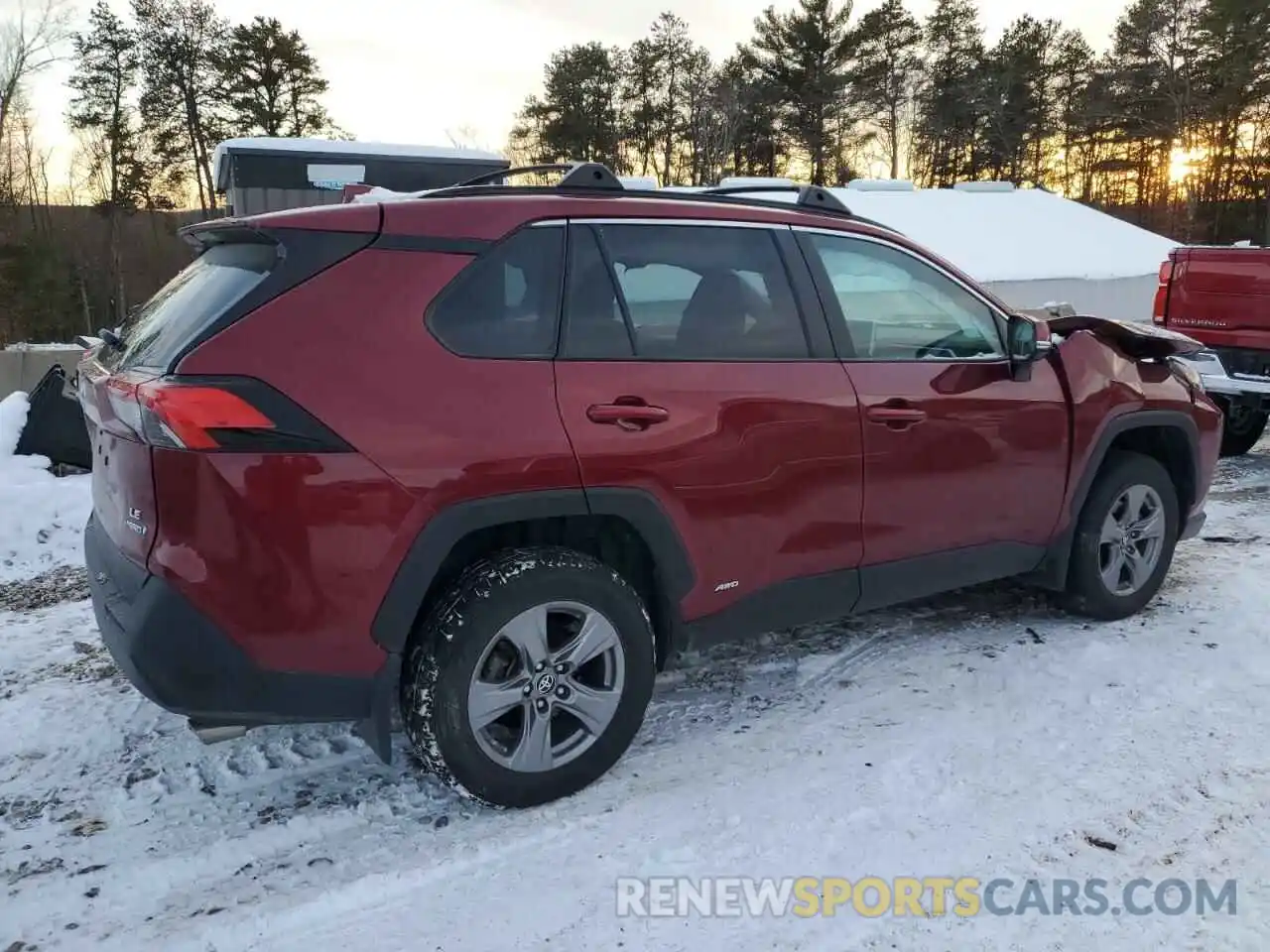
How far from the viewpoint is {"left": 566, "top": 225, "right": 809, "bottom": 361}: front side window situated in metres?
2.89

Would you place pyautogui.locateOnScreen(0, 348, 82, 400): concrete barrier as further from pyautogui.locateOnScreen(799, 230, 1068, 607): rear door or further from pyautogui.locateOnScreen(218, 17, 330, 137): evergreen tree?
pyautogui.locateOnScreen(218, 17, 330, 137): evergreen tree

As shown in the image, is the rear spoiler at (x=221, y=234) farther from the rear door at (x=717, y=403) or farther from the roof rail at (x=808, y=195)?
the roof rail at (x=808, y=195)

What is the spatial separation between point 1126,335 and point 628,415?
2663mm

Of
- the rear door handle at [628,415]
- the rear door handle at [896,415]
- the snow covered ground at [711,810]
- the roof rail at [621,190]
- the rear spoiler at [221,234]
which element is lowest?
the snow covered ground at [711,810]

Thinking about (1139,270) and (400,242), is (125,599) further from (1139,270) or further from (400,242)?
(1139,270)

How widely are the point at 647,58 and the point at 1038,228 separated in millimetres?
20754

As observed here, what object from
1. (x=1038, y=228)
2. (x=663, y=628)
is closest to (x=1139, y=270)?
(x=1038, y=228)

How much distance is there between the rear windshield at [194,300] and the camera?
250cm

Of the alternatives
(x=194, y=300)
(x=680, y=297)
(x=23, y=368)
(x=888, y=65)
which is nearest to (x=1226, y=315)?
(x=680, y=297)

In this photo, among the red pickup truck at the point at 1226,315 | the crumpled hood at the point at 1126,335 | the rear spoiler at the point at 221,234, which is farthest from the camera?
the red pickup truck at the point at 1226,315

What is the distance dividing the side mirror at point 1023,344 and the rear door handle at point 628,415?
1.75 meters

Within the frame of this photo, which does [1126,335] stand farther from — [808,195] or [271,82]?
[271,82]

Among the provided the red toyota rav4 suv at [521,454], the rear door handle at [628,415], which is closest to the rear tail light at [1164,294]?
the red toyota rav4 suv at [521,454]

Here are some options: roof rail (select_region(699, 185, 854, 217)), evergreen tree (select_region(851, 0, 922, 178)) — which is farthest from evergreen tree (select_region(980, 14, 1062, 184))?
roof rail (select_region(699, 185, 854, 217))
